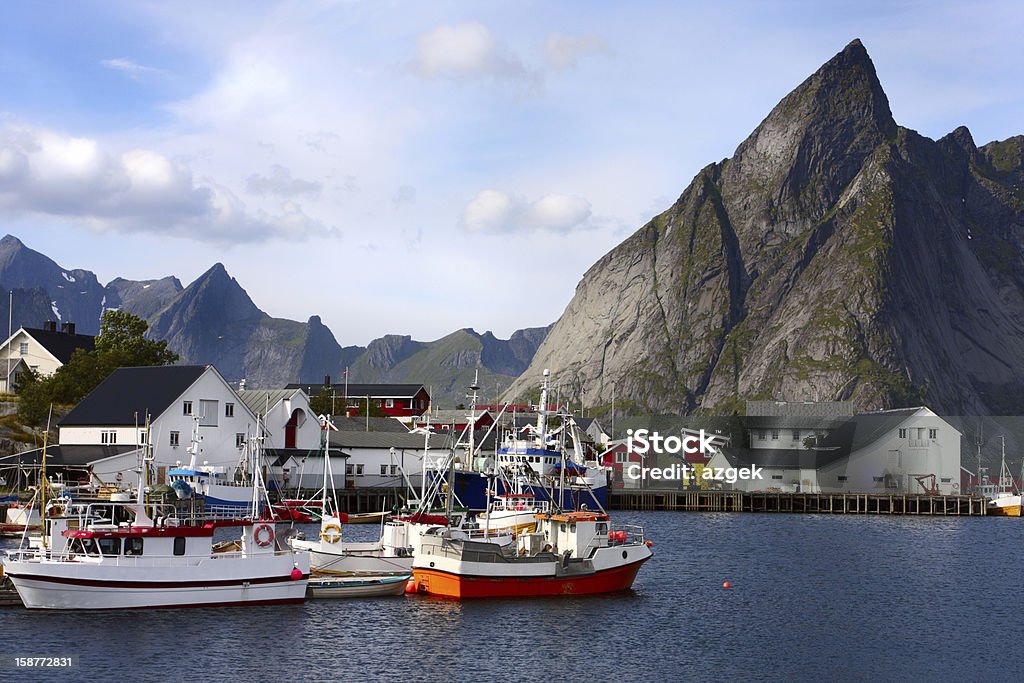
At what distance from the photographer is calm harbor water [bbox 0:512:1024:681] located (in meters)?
44.1

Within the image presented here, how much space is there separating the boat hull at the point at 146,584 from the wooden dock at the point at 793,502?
318 ft

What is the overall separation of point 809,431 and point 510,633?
119 metres

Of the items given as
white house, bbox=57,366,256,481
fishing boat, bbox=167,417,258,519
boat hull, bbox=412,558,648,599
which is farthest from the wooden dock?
boat hull, bbox=412,558,648,599

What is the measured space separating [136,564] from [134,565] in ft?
0.30

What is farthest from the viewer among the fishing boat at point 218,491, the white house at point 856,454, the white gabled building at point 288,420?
the white house at point 856,454

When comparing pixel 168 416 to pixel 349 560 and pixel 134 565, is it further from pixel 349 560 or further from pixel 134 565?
pixel 134 565

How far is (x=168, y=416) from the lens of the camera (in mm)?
104062

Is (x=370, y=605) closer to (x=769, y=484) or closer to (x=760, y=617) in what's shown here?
(x=760, y=617)

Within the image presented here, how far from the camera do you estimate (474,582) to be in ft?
188

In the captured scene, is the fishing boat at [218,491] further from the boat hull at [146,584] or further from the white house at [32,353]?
→ the white house at [32,353]

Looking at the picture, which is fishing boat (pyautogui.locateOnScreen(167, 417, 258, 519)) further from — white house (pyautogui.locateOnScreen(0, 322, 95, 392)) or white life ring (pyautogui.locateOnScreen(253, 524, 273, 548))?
white house (pyautogui.locateOnScreen(0, 322, 95, 392))

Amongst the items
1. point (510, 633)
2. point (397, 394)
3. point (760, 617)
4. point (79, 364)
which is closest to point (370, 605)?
point (510, 633)

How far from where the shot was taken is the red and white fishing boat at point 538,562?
5734 centimetres

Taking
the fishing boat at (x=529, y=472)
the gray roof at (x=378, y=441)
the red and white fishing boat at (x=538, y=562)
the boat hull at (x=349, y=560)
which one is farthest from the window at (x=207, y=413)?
the red and white fishing boat at (x=538, y=562)
